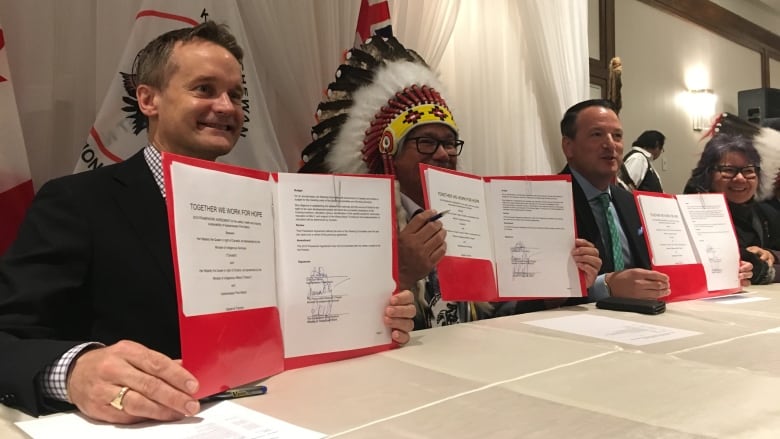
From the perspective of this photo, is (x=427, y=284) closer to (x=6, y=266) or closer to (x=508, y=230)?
(x=508, y=230)

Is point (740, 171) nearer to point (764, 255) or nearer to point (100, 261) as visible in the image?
point (764, 255)

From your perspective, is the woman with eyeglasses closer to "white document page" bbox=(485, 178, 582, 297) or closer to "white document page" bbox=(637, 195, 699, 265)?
"white document page" bbox=(637, 195, 699, 265)

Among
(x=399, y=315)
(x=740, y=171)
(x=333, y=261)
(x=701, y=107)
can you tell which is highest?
(x=701, y=107)

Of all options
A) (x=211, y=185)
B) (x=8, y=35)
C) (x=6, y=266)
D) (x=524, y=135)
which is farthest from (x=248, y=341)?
(x=524, y=135)

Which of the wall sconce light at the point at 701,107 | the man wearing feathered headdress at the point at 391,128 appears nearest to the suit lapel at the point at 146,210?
the man wearing feathered headdress at the point at 391,128

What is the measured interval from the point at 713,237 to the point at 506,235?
784 millimetres

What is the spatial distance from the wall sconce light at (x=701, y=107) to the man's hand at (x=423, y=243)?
4.63m

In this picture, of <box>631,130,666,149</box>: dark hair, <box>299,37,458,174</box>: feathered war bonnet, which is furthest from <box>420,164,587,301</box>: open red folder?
<box>631,130,666,149</box>: dark hair

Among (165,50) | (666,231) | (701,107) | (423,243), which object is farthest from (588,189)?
(701,107)

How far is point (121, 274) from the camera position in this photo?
1002 mm

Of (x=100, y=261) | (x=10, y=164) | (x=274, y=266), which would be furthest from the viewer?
(x=10, y=164)

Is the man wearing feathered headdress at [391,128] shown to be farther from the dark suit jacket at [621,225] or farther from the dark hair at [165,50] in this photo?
the dark hair at [165,50]

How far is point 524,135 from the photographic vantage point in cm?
281

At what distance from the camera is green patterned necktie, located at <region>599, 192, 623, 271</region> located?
194 cm
